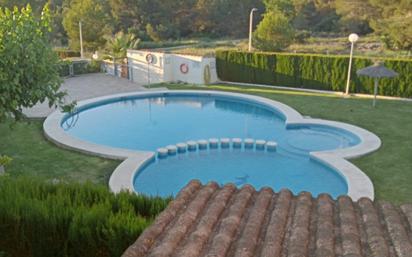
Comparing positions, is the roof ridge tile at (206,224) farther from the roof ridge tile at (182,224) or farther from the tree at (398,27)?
the tree at (398,27)

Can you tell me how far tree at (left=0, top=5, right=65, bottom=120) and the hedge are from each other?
1998 centimetres

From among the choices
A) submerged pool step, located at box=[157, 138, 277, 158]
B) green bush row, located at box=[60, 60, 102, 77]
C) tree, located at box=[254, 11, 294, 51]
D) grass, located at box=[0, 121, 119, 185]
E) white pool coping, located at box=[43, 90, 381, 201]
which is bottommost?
submerged pool step, located at box=[157, 138, 277, 158]

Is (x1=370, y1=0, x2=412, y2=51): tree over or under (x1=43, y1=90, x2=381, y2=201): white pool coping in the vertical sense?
over

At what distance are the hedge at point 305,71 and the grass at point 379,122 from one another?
1.39m

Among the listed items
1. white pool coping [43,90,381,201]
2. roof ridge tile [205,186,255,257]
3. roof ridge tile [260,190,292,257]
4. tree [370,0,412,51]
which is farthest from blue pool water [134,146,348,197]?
tree [370,0,412,51]

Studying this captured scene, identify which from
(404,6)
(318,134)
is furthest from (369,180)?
(404,6)

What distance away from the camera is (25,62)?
32.3 feet

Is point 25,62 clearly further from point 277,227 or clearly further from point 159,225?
point 277,227

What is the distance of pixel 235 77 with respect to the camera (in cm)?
3102

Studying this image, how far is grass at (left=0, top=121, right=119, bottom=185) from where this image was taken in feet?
43.7

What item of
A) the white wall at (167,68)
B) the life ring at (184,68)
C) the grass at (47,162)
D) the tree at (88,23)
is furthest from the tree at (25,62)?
the tree at (88,23)

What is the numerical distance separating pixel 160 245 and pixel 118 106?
22.1 m

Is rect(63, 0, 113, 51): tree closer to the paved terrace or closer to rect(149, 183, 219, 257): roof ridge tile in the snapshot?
the paved terrace

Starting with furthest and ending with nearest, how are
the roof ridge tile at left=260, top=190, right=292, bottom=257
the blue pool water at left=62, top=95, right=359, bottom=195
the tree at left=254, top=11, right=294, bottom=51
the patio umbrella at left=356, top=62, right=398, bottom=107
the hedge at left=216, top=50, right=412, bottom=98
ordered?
the tree at left=254, top=11, right=294, bottom=51 → the hedge at left=216, top=50, right=412, bottom=98 → the patio umbrella at left=356, top=62, right=398, bottom=107 → the blue pool water at left=62, top=95, right=359, bottom=195 → the roof ridge tile at left=260, top=190, right=292, bottom=257
